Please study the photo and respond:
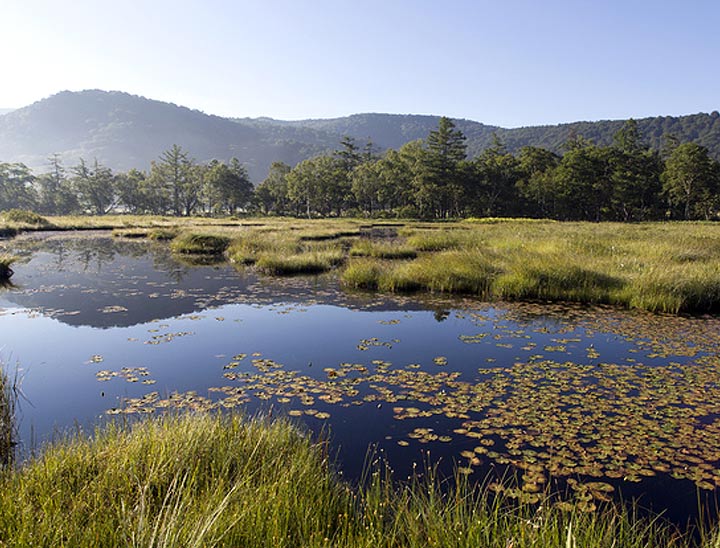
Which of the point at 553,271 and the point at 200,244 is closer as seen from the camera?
the point at 553,271

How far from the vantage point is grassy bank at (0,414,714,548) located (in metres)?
2.92

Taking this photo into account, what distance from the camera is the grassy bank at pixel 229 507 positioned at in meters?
2.92

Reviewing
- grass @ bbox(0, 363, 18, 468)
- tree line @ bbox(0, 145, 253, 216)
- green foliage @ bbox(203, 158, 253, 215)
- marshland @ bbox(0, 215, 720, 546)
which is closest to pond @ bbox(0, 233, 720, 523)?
marshland @ bbox(0, 215, 720, 546)

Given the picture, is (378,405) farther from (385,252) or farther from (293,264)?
(385,252)

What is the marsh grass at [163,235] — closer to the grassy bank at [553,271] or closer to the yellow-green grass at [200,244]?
the yellow-green grass at [200,244]

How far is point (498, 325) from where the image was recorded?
11805 mm

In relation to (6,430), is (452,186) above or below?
above

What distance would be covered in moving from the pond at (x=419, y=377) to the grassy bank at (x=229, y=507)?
2.11 ft

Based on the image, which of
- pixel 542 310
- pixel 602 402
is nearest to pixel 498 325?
pixel 542 310

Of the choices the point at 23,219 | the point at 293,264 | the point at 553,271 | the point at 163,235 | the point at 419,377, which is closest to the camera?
the point at 419,377

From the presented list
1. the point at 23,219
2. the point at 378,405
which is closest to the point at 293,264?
the point at 378,405

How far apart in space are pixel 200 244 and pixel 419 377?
991 inches

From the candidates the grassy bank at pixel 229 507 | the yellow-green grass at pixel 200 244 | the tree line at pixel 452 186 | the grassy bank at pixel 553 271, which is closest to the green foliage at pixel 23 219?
the yellow-green grass at pixel 200 244

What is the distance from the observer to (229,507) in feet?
10.7
